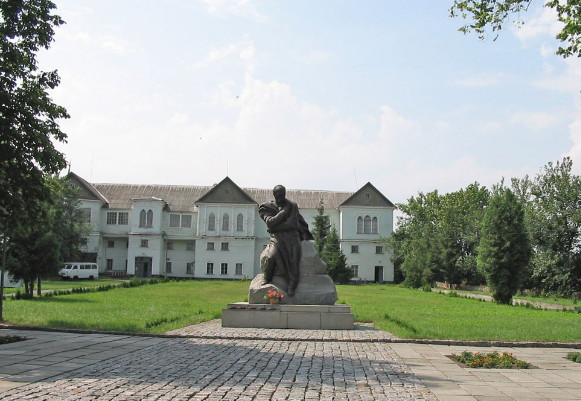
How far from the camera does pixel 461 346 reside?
12.7m

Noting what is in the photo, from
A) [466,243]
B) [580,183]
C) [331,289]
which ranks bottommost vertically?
[331,289]

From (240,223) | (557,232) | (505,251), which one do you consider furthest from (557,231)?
(240,223)

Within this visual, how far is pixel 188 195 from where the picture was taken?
6875cm

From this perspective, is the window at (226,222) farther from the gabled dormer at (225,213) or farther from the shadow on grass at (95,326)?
the shadow on grass at (95,326)

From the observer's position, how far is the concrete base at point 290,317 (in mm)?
15477

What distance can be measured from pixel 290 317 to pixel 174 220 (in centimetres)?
5227

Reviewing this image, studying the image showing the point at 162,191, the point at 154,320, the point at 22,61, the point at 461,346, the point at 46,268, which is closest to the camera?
the point at 461,346

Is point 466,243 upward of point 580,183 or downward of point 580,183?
downward

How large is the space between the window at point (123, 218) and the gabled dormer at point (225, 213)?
8.26 meters

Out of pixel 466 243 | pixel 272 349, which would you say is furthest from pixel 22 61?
pixel 466 243

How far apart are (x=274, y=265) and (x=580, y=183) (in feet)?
115

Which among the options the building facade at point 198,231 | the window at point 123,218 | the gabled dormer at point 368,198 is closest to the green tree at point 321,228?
the building facade at point 198,231

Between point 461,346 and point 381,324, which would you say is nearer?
point 461,346

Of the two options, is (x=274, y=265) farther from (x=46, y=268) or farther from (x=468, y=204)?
(x=468, y=204)
